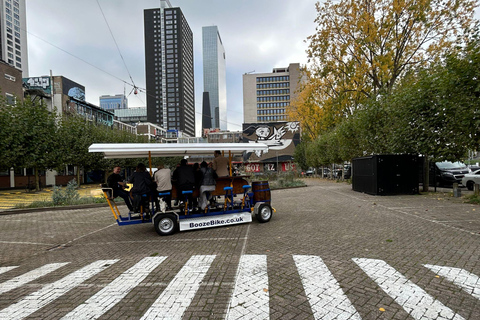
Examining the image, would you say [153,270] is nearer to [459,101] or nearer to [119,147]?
[119,147]

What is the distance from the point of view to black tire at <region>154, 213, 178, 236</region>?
7.26 m

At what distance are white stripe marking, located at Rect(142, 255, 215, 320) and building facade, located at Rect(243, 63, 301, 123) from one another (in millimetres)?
120138

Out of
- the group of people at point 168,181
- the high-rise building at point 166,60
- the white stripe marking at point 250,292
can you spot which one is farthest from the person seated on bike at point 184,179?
the high-rise building at point 166,60

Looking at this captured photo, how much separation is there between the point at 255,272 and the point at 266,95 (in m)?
124

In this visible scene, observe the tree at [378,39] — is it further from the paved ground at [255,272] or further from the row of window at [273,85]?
the row of window at [273,85]

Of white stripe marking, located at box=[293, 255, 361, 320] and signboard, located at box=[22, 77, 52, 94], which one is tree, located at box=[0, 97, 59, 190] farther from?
signboard, located at box=[22, 77, 52, 94]

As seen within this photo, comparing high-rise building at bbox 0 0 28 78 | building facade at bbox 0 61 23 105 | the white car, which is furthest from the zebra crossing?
high-rise building at bbox 0 0 28 78

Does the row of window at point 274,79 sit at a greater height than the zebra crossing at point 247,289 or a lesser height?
greater

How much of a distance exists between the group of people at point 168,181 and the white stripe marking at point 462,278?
5466mm

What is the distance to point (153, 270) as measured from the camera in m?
4.60

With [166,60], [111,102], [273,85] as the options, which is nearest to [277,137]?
[273,85]

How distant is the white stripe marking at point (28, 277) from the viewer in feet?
13.7

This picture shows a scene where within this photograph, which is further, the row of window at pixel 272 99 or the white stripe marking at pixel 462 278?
the row of window at pixel 272 99

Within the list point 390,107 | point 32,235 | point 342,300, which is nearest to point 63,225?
point 32,235
